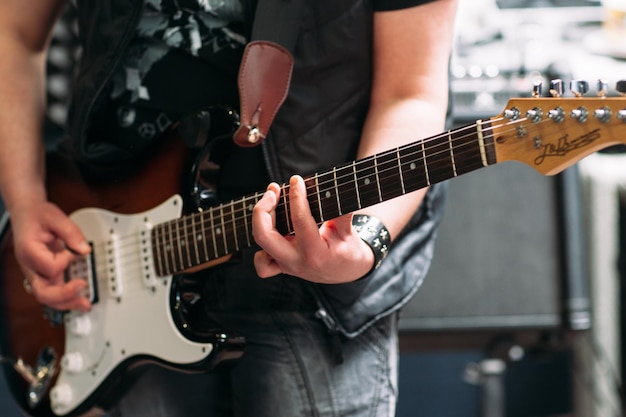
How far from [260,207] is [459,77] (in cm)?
131

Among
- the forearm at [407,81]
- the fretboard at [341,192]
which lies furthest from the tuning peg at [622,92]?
the forearm at [407,81]

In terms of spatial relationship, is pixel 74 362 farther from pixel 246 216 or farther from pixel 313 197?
pixel 313 197

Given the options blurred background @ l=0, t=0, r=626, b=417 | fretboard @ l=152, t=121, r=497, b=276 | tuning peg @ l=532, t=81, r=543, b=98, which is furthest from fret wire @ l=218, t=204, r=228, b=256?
blurred background @ l=0, t=0, r=626, b=417

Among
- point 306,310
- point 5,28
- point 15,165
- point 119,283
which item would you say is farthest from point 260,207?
point 5,28

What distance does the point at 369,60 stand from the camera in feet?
4.26

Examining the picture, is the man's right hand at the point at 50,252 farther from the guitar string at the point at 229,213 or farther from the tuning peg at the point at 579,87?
the tuning peg at the point at 579,87

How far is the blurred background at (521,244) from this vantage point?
90.3 inches

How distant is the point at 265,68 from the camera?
49.2 inches

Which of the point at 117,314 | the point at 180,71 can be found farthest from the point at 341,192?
the point at 117,314

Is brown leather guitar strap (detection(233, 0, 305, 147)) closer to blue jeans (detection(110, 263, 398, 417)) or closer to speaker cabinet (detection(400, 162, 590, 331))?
blue jeans (detection(110, 263, 398, 417))

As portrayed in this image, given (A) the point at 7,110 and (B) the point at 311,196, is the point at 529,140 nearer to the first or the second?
(B) the point at 311,196

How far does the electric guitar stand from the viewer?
1.00m

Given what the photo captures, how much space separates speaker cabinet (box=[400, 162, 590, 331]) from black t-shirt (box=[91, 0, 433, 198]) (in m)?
1.08

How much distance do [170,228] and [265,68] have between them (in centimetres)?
27
